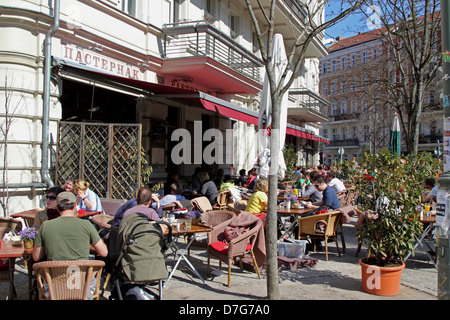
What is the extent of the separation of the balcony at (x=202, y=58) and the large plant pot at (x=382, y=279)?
23.3 ft

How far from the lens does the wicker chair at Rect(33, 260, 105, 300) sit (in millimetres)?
3041

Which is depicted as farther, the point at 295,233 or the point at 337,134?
the point at 337,134

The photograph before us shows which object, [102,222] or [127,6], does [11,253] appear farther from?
[127,6]

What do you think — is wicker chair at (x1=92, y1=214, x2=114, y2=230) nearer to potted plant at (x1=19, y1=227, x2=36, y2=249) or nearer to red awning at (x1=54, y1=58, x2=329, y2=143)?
potted plant at (x1=19, y1=227, x2=36, y2=249)

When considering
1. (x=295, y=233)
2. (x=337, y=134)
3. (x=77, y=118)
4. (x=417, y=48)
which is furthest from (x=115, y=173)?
(x=337, y=134)

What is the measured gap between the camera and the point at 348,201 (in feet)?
33.4

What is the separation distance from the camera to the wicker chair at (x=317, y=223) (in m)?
6.20

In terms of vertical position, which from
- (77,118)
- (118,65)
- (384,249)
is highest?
(118,65)

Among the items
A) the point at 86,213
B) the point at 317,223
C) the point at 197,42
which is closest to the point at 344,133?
the point at 197,42

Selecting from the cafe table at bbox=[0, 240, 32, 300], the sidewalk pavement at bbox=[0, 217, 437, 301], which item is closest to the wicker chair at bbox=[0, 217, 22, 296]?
the cafe table at bbox=[0, 240, 32, 300]

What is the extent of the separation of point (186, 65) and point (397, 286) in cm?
778

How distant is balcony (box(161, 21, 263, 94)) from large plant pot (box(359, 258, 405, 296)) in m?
7.11

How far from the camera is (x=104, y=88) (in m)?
8.98
